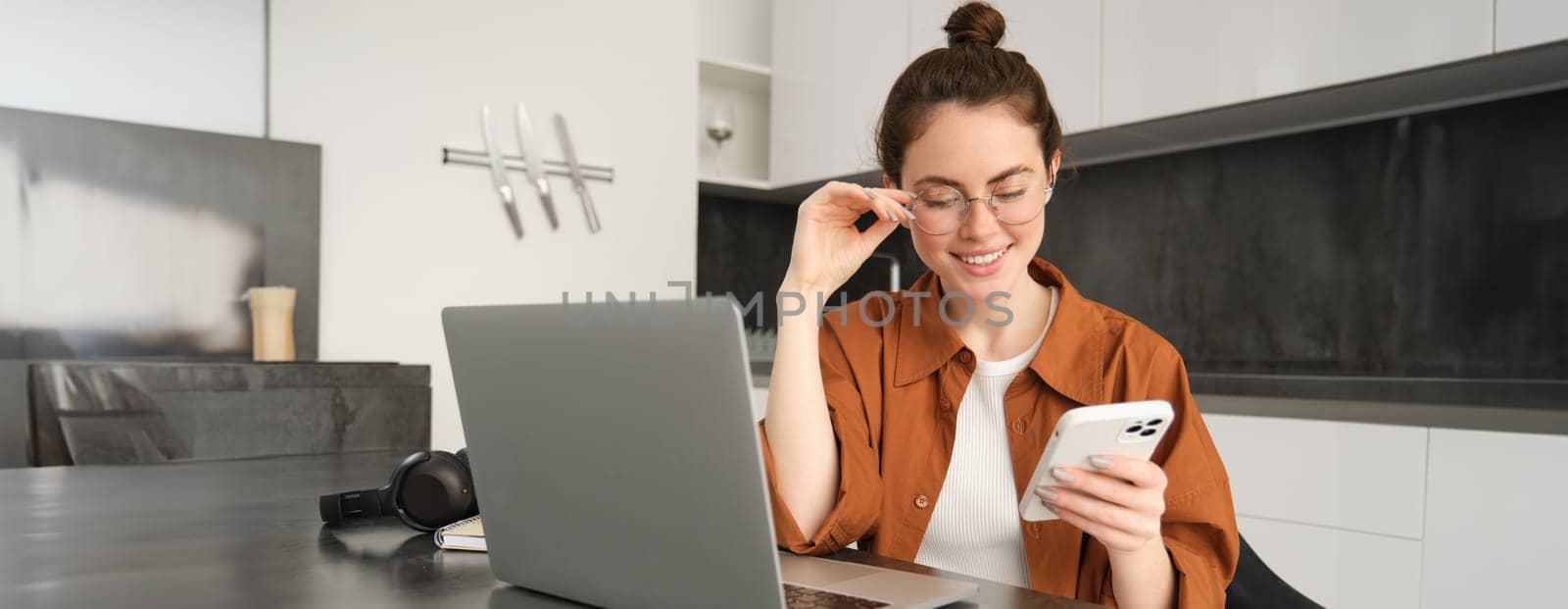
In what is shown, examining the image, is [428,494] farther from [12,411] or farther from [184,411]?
[12,411]

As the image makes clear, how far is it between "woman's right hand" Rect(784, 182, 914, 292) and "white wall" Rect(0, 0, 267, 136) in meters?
2.01

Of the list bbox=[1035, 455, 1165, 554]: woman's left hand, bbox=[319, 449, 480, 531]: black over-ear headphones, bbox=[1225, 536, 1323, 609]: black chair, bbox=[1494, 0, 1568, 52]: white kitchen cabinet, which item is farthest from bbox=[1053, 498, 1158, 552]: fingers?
bbox=[1494, 0, 1568, 52]: white kitchen cabinet

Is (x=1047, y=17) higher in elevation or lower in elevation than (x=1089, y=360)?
higher

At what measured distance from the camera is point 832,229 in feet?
3.49

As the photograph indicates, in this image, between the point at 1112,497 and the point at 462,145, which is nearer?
the point at 1112,497

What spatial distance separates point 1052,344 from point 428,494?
2.02ft

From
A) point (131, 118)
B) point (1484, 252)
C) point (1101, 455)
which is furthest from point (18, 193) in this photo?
point (1484, 252)

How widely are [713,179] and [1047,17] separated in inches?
45.9

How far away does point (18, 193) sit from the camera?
2221 mm

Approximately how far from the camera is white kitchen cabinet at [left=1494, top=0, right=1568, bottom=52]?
5.63ft

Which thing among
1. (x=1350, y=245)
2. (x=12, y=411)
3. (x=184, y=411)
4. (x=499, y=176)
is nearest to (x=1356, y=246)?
(x=1350, y=245)

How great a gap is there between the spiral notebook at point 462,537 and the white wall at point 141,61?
205cm

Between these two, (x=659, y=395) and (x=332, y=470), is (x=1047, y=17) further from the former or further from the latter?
(x=659, y=395)

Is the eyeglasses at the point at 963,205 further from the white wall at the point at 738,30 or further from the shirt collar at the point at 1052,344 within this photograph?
the white wall at the point at 738,30
